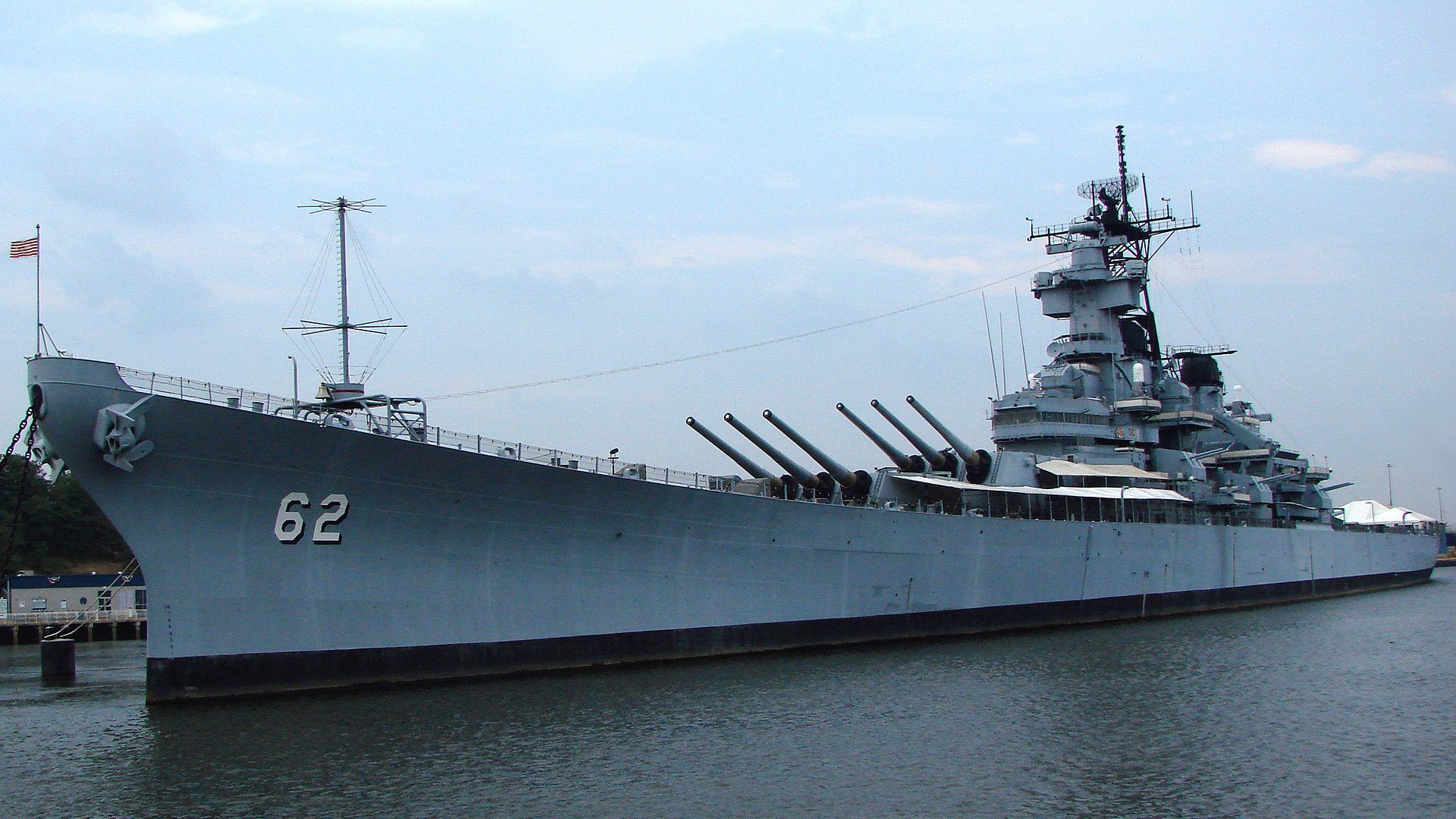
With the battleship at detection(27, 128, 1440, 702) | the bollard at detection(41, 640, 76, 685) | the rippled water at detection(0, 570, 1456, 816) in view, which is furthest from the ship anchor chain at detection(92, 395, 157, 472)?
the bollard at detection(41, 640, 76, 685)

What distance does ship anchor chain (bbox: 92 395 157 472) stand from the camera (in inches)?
622

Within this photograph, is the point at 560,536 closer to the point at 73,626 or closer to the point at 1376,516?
the point at 73,626

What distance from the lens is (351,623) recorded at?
17.8m

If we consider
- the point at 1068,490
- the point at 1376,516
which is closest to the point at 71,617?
the point at 1068,490

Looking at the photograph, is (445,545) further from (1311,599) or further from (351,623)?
(1311,599)

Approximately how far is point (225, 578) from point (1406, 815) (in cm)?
1513

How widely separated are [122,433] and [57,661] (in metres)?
9.78

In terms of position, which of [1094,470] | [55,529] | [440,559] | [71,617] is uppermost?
[1094,470]

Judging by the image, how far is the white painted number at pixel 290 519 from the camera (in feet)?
56.5

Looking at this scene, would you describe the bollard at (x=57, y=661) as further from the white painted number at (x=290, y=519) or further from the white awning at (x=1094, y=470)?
the white awning at (x=1094, y=470)

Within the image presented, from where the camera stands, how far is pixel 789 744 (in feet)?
48.8

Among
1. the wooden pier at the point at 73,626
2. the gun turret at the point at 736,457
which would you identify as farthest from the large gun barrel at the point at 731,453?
the wooden pier at the point at 73,626

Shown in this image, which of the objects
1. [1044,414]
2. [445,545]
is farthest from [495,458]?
[1044,414]

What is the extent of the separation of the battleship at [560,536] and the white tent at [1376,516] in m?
20.6
